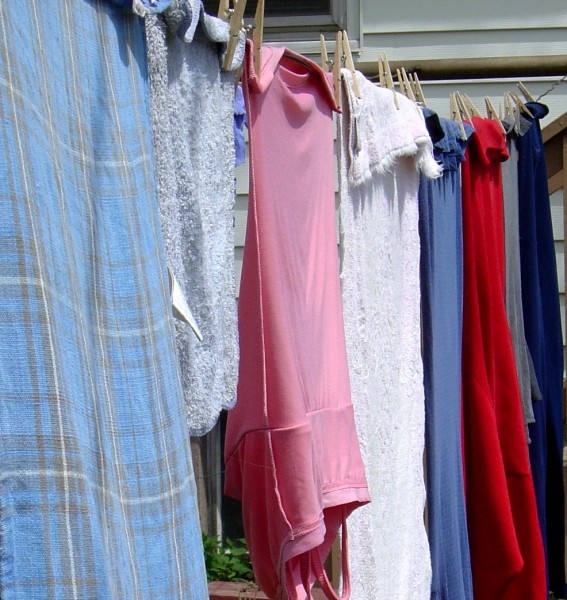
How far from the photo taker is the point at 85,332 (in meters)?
0.98

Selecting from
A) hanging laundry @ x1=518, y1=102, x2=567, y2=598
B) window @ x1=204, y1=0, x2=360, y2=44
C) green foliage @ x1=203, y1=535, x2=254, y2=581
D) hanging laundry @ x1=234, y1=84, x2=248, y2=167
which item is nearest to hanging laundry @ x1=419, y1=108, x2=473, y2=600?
hanging laundry @ x1=518, y1=102, x2=567, y2=598

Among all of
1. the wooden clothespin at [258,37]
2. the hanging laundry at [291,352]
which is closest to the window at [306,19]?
the hanging laundry at [291,352]

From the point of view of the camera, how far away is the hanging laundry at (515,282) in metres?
2.68

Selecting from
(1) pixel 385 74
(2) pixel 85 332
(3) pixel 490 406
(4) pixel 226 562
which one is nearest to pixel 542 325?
(3) pixel 490 406

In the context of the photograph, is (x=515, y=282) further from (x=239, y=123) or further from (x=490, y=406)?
(x=239, y=123)

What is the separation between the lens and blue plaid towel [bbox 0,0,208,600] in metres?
0.85

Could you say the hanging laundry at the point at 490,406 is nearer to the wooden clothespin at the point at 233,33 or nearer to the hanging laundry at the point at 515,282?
the hanging laundry at the point at 515,282

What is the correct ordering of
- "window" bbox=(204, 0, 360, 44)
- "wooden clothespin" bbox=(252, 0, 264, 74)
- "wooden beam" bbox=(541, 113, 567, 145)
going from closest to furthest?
"wooden clothespin" bbox=(252, 0, 264, 74)
"wooden beam" bbox=(541, 113, 567, 145)
"window" bbox=(204, 0, 360, 44)

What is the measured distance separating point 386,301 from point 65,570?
126 cm

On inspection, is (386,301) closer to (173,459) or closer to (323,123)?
(323,123)

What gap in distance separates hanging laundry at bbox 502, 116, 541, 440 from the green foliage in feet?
3.57

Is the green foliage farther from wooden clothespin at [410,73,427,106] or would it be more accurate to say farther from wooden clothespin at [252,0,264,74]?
wooden clothespin at [252,0,264,74]

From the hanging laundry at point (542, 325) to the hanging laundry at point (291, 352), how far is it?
1.13m

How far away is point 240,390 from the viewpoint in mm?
1567
